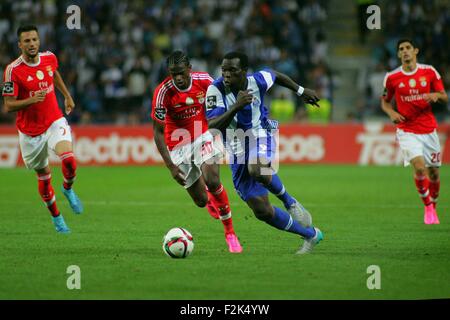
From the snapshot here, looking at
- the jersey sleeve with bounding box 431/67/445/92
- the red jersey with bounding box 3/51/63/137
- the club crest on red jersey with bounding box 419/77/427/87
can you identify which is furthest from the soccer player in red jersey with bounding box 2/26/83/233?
the jersey sleeve with bounding box 431/67/445/92

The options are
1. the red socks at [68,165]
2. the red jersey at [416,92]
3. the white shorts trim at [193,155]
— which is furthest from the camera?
the red jersey at [416,92]

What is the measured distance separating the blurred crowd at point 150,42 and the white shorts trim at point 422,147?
1074cm

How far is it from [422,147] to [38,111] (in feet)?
18.2

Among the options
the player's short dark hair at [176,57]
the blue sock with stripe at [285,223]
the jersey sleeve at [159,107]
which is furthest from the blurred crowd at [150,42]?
the blue sock with stripe at [285,223]

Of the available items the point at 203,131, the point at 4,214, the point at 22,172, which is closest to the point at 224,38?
the point at 22,172

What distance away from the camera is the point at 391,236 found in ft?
36.3

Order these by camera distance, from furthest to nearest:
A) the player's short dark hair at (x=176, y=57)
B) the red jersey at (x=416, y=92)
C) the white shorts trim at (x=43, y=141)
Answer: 1. the red jersey at (x=416, y=92)
2. the white shorts trim at (x=43, y=141)
3. the player's short dark hair at (x=176, y=57)

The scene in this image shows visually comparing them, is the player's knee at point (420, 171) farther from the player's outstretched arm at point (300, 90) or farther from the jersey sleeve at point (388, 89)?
the player's outstretched arm at point (300, 90)

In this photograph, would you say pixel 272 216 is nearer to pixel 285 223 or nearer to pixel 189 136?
pixel 285 223

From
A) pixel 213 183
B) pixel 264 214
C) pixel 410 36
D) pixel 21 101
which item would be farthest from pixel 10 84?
pixel 410 36

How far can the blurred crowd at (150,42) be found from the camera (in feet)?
80.8

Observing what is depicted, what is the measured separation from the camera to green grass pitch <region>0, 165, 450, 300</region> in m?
7.62

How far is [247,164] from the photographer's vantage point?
9.37m

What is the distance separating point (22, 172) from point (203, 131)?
39.0ft
